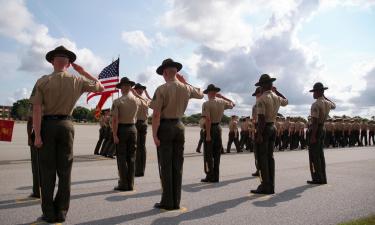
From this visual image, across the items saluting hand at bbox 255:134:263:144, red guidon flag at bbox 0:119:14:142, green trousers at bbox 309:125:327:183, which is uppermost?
red guidon flag at bbox 0:119:14:142

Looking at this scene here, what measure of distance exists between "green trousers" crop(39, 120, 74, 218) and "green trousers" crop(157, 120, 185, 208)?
4.78 ft

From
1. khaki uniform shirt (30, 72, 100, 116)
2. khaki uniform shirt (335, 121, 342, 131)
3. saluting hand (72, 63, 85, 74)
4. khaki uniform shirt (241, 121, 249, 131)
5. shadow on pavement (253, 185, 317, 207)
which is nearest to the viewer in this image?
khaki uniform shirt (30, 72, 100, 116)

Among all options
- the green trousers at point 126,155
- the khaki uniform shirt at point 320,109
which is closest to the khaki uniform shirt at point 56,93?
the green trousers at point 126,155

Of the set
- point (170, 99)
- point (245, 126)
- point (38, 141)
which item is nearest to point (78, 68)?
point (38, 141)

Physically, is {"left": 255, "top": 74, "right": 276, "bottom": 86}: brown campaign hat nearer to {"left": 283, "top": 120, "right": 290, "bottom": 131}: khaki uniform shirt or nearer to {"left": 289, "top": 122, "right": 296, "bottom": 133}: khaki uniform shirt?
{"left": 283, "top": 120, "right": 290, "bottom": 131}: khaki uniform shirt

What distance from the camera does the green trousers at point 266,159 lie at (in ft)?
24.5

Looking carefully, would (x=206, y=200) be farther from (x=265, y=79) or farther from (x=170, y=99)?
(x=265, y=79)

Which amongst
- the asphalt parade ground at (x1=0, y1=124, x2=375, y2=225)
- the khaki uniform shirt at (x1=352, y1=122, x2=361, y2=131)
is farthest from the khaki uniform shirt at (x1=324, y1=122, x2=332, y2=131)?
the asphalt parade ground at (x1=0, y1=124, x2=375, y2=225)

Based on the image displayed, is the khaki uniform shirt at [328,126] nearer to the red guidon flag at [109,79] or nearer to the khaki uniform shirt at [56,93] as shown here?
the red guidon flag at [109,79]

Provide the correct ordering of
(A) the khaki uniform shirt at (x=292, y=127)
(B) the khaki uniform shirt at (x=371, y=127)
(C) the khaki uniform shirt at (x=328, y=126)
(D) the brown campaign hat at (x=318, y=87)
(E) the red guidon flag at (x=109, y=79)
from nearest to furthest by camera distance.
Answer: (D) the brown campaign hat at (x=318, y=87), (E) the red guidon flag at (x=109, y=79), (A) the khaki uniform shirt at (x=292, y=127), (C) the khaki uniform shirt at (x=328, y=126), (B) the khaki uniform shirt at (x=371, y=127)

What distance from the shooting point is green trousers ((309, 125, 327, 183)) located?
8781 mm

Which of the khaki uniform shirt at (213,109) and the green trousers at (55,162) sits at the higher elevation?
the khaki uniform shirt at (213,109)

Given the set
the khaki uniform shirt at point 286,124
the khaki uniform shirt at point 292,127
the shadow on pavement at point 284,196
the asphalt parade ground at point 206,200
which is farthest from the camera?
the khaki uniform shirt at point 292,127

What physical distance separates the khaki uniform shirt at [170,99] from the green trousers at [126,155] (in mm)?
1845
